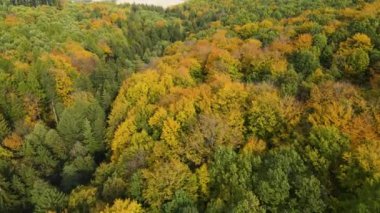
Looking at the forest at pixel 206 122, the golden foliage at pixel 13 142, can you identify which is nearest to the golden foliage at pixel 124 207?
the forest at pixel 206 122

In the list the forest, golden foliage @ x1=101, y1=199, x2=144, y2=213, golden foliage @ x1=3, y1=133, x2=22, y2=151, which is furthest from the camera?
golden foliage @ x1=3, y1=133, x2=22, y2=151

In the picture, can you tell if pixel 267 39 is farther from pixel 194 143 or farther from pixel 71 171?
pixel 71 171

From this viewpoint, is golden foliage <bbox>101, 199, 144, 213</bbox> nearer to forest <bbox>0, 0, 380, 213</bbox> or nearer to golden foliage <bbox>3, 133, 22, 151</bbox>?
forest <bbox>0, 0, 380, 213</bbox>

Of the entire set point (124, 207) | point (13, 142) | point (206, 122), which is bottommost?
point (13, 142)

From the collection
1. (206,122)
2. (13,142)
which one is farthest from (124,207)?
(13,142)

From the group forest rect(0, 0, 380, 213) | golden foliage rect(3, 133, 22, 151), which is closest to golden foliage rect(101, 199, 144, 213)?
forest rect(0, 0, 380, 213)

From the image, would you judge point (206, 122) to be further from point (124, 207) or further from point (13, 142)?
point (13, 142)

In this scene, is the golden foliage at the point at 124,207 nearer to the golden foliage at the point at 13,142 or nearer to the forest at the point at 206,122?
the forest at the point at 206,122

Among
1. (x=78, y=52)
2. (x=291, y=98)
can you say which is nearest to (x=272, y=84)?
(x=291, y=98)
